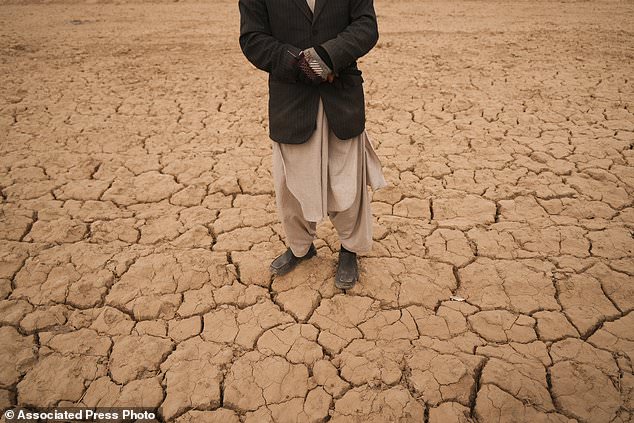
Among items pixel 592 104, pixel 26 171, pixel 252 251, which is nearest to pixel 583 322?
pixel 252 251

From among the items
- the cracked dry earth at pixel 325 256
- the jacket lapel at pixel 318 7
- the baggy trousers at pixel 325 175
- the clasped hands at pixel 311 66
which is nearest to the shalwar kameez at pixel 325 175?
the baggy trousers at pixel 325 175

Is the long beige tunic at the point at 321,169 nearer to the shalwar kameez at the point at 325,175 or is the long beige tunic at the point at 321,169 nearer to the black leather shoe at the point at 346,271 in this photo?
the shalwar kameez at the point at 325,175

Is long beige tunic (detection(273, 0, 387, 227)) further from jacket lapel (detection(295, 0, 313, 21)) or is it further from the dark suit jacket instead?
jacket lapel (detection(295, 0, 313, 21))

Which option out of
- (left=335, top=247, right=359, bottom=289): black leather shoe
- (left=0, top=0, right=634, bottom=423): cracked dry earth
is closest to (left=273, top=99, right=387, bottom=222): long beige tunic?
(left=335, top=247, right=359, bottom=289): black leather shoe

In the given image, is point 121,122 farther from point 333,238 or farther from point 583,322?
point 583,322

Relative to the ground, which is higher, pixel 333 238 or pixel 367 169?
pixel 367 169

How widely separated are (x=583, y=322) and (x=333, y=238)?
1.38 m

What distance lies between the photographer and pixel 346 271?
2.16 metres

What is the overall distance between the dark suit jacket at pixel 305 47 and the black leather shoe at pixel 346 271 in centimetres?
74

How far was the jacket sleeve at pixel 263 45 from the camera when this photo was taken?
1525 millimetres

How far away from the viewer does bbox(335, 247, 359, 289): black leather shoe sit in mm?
2135

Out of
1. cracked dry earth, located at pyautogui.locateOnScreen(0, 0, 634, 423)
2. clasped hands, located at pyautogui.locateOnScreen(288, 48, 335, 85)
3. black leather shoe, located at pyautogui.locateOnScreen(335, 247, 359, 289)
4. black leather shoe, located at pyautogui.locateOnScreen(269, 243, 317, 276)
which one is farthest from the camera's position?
black leather shoe, located at pyautogui.locateOnScreen(269, 243, 317, 276)

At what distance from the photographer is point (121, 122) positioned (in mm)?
3906

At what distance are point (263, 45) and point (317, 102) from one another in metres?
0.31
